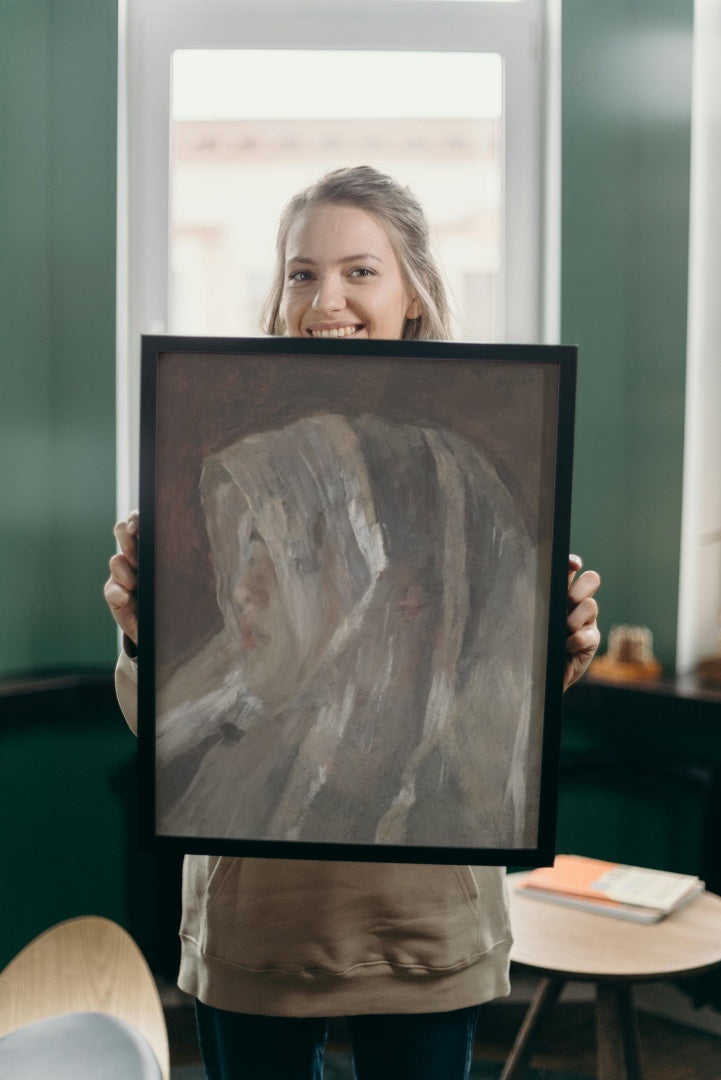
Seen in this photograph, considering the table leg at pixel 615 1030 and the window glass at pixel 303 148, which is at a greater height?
the window glass at pixel 303 148

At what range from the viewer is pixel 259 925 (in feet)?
3.47

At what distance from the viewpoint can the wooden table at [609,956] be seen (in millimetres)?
1625

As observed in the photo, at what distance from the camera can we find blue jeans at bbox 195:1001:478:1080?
1049mm

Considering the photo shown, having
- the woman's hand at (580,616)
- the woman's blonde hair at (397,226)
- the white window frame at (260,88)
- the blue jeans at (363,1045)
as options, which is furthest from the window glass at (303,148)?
the blue jeans at (363,1045)

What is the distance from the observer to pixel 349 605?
3.15 feet

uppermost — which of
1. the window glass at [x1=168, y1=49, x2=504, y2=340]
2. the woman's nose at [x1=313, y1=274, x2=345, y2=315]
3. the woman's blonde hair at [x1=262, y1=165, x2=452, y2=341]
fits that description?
the window glass at [x1=168, y1=49, x2=504, y2=340]

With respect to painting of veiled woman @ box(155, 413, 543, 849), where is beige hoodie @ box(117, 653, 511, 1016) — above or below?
below

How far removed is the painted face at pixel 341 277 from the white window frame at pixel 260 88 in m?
1.45

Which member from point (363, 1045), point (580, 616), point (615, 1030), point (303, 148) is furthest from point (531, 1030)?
point (303, 148)

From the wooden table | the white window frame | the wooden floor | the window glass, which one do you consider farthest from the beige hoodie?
the window glass

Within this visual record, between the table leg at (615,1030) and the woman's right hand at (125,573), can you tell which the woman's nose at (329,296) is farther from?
the table leg at (615,1030)

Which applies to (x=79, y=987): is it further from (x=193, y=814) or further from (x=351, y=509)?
(x=351, y=509)

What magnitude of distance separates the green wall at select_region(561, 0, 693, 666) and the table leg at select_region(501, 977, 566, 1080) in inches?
38.8

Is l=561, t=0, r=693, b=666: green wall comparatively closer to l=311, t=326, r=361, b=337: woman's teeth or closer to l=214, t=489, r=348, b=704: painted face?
l=311, t=326, r=361, b=337: woman's teeth
